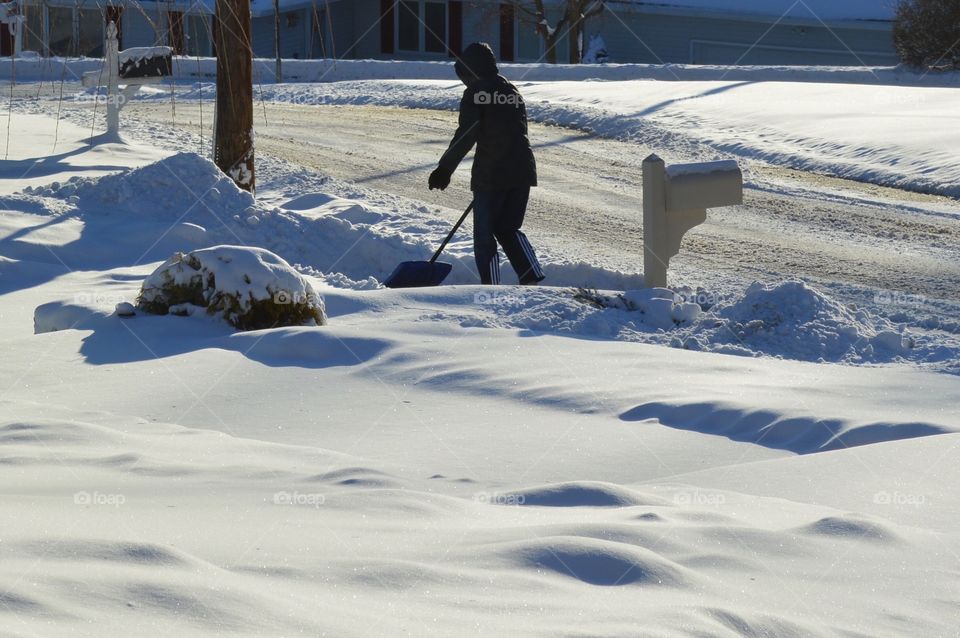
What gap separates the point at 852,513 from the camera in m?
3.88

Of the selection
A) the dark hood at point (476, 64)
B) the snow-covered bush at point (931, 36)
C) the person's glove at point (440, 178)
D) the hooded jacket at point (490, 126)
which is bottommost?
the person's glove at point (440, 178)

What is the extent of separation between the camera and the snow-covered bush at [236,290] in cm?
688

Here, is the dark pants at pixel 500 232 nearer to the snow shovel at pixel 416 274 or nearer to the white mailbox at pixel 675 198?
the snow shovel at pixel 416 274

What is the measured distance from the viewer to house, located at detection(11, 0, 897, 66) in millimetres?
31469

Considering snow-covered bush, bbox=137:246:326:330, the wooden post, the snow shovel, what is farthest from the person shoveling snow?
the wooden post

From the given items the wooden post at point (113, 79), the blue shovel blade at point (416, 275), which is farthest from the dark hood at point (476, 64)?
the wooden post at point (113, 79)

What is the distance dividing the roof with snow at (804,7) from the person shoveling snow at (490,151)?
25.3 meters

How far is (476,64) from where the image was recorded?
8000 millimetres

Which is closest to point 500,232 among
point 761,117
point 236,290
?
point 236,290

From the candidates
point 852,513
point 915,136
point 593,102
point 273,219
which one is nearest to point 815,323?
point 852,513

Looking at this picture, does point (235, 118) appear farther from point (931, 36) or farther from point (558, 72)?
point (931, 36)

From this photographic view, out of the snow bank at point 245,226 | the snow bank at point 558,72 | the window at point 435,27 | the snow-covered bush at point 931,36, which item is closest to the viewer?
the snow bank at point 245,226

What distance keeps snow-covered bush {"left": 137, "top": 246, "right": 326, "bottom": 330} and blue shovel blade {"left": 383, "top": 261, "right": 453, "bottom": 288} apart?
55.7 inches

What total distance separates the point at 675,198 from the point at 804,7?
25993 mm
